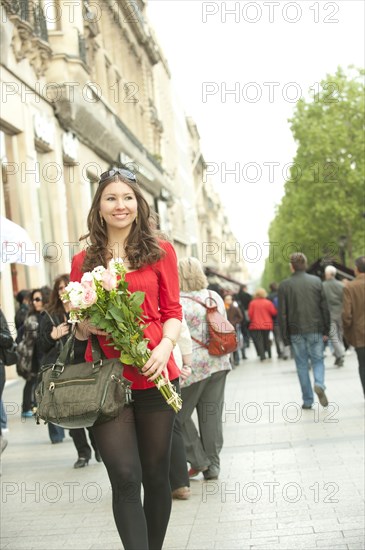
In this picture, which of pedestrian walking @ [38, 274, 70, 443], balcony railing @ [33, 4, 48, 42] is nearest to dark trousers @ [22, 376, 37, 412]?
pedestrian walking @ [38, 274, 70, 443]

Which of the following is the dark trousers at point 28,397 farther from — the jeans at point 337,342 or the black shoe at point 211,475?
the jeans at point 337,342

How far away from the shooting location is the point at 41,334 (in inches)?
426

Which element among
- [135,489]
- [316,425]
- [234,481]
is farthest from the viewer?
[316,425]

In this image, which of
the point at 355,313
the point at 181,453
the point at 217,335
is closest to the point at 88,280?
the point at 181,453

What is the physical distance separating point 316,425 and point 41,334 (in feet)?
10.2

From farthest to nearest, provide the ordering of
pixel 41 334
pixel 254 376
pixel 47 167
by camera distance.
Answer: pixel 47 167 < pixel 254 376 < pixel 41 334

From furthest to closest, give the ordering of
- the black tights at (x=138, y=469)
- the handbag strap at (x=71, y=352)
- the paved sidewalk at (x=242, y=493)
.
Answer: the paved sidewalk at (x=242, y=493)
the handbag strap at (x=71, y=352)
the black tights at (x=138, y=469)

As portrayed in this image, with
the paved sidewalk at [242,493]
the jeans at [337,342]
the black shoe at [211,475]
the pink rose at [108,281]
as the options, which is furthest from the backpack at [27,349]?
the jeans at [337,342]

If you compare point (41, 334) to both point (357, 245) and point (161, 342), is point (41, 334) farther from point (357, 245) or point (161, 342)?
point (357, 245)

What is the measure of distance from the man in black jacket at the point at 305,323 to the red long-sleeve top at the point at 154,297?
27.4 ft

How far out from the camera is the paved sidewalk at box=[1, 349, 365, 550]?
261 inches

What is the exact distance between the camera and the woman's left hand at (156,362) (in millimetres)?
4664

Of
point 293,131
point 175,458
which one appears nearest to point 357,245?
point 293,131

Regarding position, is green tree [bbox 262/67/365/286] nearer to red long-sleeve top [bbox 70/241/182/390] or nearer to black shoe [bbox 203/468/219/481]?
black shoe [bbox 203/468/219/481]
